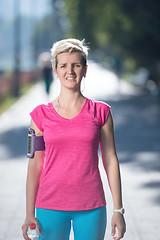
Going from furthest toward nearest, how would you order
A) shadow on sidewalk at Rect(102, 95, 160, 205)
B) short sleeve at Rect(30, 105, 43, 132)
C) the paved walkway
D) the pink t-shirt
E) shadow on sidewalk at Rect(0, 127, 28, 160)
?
shadow on sidewalk at Rect(0, 127, 28, 160) < shadow on sidewalk at Rect(102, 95, 160, 205) < the paved walkway < short sleeve at Rect(30, 105, 43, 132) < the pink t-shirt

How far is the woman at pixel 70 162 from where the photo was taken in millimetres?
3043

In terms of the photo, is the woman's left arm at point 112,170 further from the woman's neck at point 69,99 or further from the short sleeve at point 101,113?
the woman's neck at point 69,99

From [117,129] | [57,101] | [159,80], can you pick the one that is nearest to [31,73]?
[159,80]

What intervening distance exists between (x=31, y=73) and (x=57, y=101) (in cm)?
5046

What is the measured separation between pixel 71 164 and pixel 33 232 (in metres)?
0.44

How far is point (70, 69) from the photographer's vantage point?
309 centimetres

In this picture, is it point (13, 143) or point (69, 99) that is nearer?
point (69, 99)

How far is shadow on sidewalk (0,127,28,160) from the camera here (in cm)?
1138

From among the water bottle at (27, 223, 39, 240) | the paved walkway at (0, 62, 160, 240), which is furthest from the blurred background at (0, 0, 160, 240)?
the water bottle at (27, 223, 39, 240)

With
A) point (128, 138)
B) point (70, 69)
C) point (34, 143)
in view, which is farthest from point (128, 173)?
point (70, 69)

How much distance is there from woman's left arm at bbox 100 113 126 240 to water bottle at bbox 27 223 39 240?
42 cm

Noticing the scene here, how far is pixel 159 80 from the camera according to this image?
3891 centimetres

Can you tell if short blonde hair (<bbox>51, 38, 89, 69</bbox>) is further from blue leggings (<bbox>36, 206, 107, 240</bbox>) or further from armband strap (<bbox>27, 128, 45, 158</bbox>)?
blue leggings (<bbox>36, 206, 107, 240</bbox>)

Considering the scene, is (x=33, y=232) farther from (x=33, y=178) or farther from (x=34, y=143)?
(x=34, y=143)
